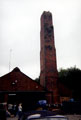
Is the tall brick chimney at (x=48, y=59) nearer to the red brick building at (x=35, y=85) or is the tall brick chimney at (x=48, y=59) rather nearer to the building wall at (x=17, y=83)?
the red brick building at (x=35, y=85)

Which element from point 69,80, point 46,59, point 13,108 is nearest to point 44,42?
point 46,59

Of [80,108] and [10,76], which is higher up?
[10,76]

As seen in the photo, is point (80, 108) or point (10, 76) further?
point (10, 76)

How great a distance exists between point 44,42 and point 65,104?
11011mm

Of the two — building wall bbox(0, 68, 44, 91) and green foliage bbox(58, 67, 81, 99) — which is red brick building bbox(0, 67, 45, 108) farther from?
green foliage bbox(58, 67, 81, 99)

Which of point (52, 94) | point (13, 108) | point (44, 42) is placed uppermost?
point (44, 42)

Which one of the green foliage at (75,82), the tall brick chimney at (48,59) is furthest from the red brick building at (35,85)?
the green foliage at (75,82)

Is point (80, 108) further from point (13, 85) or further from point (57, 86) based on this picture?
point (13, 85)

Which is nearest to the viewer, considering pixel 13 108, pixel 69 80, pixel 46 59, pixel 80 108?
pixel 80 108

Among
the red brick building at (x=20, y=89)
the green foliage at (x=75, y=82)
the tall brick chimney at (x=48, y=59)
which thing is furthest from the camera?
the green foliage at (x=75, y=82)

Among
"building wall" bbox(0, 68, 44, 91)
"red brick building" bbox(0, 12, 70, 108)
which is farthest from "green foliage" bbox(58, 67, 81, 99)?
"building wall" bbox(0, 68, 44, 91)

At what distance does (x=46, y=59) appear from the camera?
1037 inches

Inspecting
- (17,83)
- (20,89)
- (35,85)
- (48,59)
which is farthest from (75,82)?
(17,83)

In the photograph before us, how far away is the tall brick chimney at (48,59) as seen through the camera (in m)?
25.1
